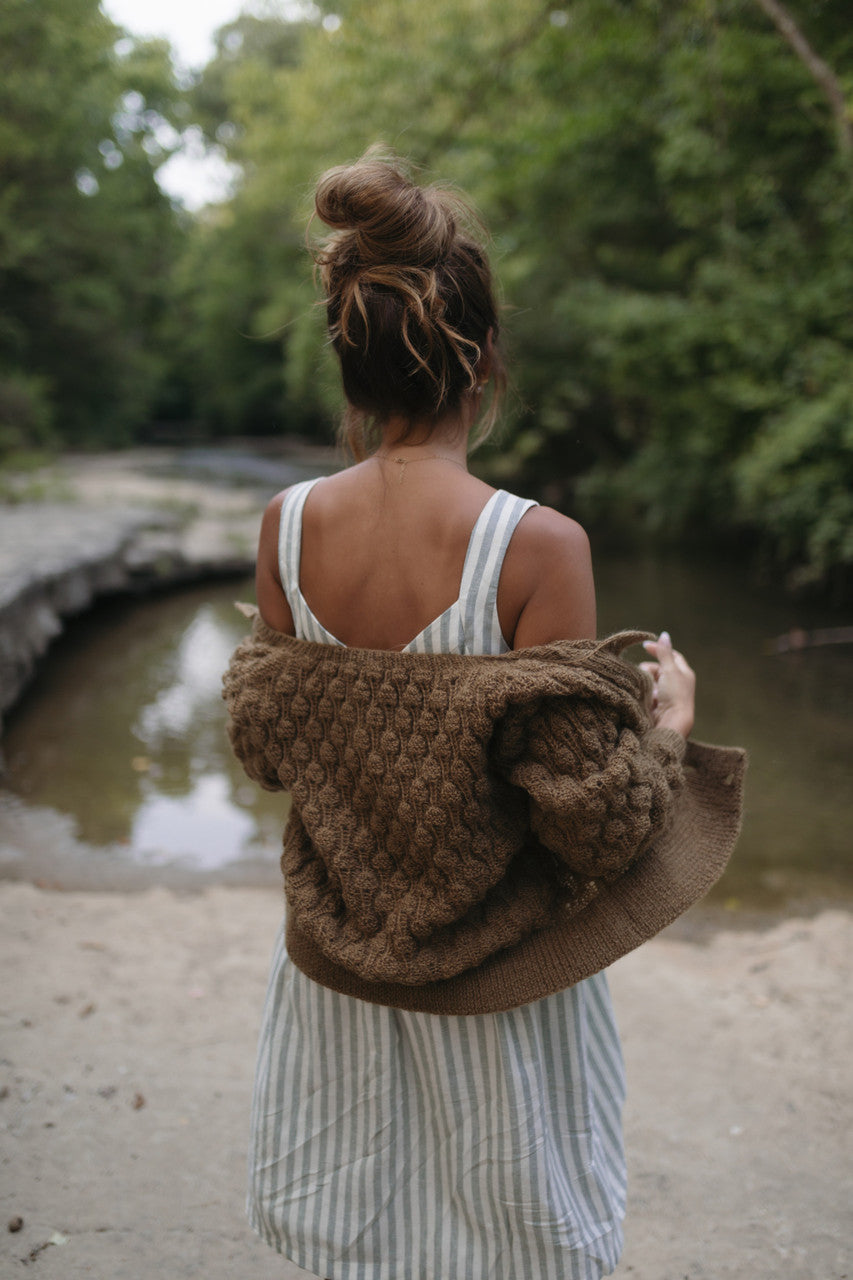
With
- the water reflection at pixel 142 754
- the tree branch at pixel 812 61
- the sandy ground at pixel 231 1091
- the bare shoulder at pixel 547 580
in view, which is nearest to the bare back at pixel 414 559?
the bare shoulder at pixel 547 580

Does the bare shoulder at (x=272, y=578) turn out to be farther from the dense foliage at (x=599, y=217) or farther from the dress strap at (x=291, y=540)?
the dense foliage at (x=599, y=217)

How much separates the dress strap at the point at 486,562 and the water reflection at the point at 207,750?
9.28 ft

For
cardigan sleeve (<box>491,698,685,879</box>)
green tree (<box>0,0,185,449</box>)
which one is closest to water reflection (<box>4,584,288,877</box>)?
cardigan sleeve (<box>491,698,685,879</box>)

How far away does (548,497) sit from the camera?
45.2ft

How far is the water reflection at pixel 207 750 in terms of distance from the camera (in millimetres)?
4031

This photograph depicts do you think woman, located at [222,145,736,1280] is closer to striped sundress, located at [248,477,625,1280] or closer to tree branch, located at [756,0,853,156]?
striped sundress, located at [248,477,625,1280]

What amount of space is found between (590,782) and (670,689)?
37 cm

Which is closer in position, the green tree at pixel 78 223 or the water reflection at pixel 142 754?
the water reflection at pixel 142 754

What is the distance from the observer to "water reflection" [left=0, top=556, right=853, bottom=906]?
4.03 metres

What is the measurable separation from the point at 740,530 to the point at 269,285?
612 inches

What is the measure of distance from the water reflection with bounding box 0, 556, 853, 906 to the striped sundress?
7.77ft

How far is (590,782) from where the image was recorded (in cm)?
121

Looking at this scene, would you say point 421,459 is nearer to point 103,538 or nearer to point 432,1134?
point 432,1134

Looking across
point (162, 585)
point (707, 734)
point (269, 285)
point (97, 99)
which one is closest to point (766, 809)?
point (707, 734)
